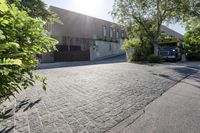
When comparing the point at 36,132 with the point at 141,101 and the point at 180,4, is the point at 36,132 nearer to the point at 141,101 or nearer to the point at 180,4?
the point at 141,101

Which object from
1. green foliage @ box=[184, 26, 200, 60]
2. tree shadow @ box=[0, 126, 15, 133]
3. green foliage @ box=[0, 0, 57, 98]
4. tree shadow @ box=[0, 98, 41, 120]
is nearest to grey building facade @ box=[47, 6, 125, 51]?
green foliage @ box=[184, 26, 200, 60]

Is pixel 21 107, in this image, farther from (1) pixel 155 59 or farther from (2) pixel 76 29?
(2) pixel 76 29

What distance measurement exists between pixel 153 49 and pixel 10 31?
2027 cm

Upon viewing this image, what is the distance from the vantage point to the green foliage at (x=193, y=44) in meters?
22.9

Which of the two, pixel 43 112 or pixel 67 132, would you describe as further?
pixel 43 112

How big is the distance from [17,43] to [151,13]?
20.2m

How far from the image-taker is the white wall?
29453 millimetres

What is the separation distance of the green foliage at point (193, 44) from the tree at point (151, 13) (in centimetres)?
540

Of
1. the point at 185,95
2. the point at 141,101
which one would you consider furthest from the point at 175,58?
the point at 141,101

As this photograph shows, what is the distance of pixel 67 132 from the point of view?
9.37 ft

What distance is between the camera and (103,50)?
105ft

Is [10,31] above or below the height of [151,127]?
above

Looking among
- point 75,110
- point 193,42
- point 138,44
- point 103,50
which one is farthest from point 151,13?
point 75,110

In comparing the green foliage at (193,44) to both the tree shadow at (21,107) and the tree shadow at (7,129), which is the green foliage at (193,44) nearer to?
the tree shadow at (21,107)
